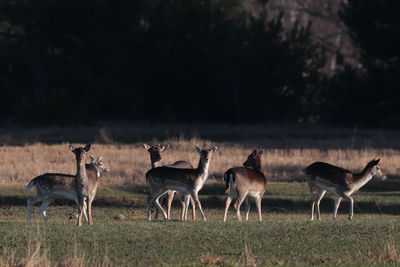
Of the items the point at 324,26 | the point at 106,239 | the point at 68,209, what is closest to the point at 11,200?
the point at 68,209

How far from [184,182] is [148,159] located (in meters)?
13.6

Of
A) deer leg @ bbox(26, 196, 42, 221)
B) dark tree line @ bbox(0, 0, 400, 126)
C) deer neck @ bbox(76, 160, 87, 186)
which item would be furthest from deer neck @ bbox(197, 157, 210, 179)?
dark tree line @ bbox(0, 0, 400, 126)

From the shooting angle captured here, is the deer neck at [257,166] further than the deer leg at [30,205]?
Yes

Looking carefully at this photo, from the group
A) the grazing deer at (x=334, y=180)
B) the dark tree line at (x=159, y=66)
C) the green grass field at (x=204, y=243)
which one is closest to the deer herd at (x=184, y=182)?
the grazing deer at (x=334, y=180)

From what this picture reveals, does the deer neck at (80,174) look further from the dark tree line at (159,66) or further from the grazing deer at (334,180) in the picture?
the dark tree line at (159,66)

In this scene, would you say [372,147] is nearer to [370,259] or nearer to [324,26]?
Result: [370,259]

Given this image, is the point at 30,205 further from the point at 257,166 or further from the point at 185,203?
the point at 257,166

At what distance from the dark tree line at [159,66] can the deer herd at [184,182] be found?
32.1 meters

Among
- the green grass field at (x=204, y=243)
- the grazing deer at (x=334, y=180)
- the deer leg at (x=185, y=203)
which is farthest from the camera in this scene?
the grazing deer at (x=334, y=180)

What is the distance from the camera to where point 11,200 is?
83.5ft

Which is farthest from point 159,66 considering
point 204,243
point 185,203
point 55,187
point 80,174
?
point 204,243

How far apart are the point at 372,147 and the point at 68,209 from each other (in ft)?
64.8

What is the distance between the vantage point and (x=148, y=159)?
34.2 meters

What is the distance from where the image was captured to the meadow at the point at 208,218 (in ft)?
49.9
